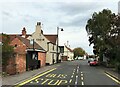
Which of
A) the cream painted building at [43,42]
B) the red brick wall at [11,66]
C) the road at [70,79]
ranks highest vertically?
the cream painted building at [43,42]

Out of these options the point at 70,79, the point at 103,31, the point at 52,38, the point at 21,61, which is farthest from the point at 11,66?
the point at 52,38

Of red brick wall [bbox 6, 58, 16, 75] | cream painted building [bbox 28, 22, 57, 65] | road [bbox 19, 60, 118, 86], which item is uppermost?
cream painted building [bbox 28, 22, 57, 65]

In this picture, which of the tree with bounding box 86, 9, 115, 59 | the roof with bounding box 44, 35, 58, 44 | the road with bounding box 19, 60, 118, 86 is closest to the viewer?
the road with bounding box 19, 60, 118, 86

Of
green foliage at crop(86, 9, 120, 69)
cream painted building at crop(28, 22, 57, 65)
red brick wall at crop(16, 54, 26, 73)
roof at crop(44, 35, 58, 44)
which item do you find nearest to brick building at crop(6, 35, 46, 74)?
red brick wall at crop(16, 54, 26, 73)

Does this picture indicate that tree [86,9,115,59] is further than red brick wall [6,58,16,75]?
Yes

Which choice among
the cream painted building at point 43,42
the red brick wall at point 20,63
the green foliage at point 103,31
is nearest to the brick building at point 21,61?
the red brick wall at point 20,63

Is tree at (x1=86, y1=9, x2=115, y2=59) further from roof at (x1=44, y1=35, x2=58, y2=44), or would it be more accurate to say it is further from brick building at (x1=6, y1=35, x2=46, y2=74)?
roof at (x1=44, y1=35, x2=58, y2=44)

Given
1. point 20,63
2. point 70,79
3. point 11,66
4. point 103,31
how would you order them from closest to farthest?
point 70,79, point 11,66, point 20,63, point 103,31

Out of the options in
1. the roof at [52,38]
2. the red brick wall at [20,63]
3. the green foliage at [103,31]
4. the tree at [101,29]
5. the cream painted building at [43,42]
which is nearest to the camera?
the red brick wall at [20,63]

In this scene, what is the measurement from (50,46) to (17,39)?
25899 millimetres

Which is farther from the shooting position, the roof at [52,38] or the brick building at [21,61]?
the roof at [52,38]

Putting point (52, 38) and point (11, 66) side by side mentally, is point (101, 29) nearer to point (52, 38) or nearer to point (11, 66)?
point (52, 38)

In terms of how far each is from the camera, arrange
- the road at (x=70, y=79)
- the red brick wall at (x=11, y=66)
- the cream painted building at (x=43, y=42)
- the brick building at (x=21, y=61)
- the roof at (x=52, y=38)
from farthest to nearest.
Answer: the roof at (x=52, y=38)
the cream painted building at (x=43, y=42)
the brick building at (x=21, y=61)
the red brick wall at (x=11, y=66)
the road at (x=70, y=79)

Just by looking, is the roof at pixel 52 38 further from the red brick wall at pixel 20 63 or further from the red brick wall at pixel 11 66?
the red brick wall at pixel 11 66
